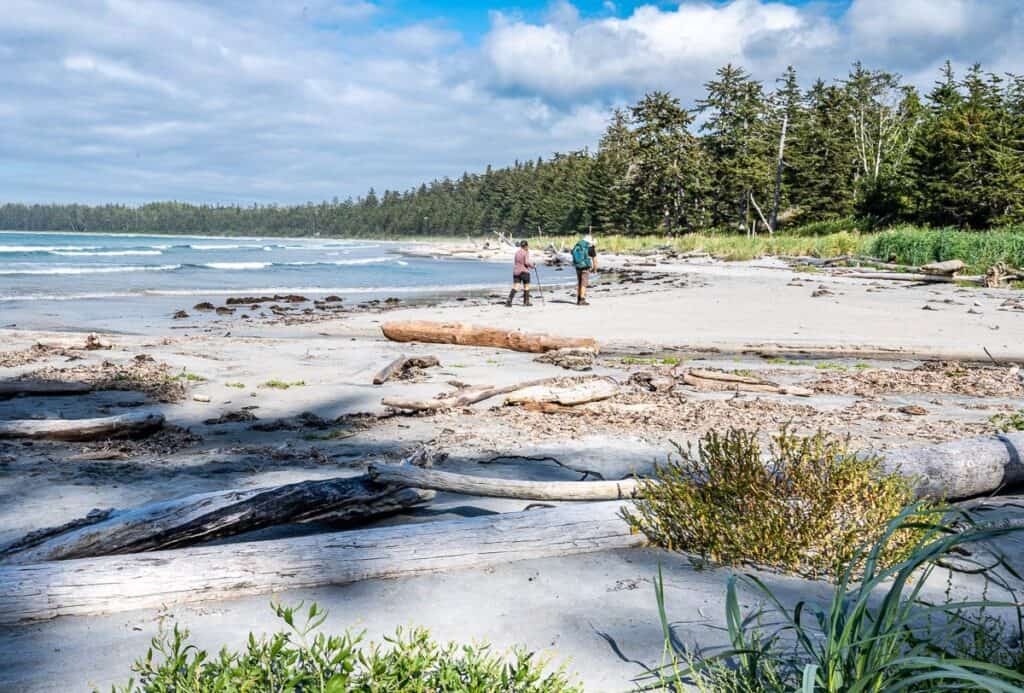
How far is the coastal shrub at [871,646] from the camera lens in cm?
192

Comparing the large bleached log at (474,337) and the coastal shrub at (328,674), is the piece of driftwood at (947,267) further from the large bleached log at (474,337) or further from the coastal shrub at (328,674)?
the coastal shrub at (328,674)

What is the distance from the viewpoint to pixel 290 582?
320cm

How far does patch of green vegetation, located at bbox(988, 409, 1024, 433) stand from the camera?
567 centimetres

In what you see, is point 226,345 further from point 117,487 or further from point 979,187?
point 979,187

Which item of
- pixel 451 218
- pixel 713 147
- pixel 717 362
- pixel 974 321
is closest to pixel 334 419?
pixel 717 362

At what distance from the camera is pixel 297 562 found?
3.22m

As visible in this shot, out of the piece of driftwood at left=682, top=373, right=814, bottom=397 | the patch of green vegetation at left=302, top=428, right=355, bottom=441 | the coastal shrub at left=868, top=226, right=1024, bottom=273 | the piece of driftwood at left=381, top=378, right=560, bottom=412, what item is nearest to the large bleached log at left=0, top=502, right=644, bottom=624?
the patch of green vegetation at left=302, top=428, right=355, bottom=441

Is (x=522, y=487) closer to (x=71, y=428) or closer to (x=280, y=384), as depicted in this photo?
(x=71, y=428)

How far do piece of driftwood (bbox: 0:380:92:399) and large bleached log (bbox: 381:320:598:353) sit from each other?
5770 mm

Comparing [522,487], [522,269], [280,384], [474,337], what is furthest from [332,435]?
[522,269]

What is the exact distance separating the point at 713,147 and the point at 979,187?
97.5 ft

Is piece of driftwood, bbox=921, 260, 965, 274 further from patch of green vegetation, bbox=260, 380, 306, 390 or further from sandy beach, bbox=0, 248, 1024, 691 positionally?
patch of green vegetation, bbox=260, 380, 306, 390

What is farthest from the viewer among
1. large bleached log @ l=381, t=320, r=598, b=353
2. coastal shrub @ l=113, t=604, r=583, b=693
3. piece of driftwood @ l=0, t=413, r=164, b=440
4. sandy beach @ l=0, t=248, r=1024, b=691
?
large bleached log @ l=381, t=320, r=598, b=353

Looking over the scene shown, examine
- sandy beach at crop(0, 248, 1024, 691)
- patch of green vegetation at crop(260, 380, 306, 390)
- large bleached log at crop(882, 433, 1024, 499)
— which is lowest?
patch of green vegetation at crop(260, 380, 306, 390)
